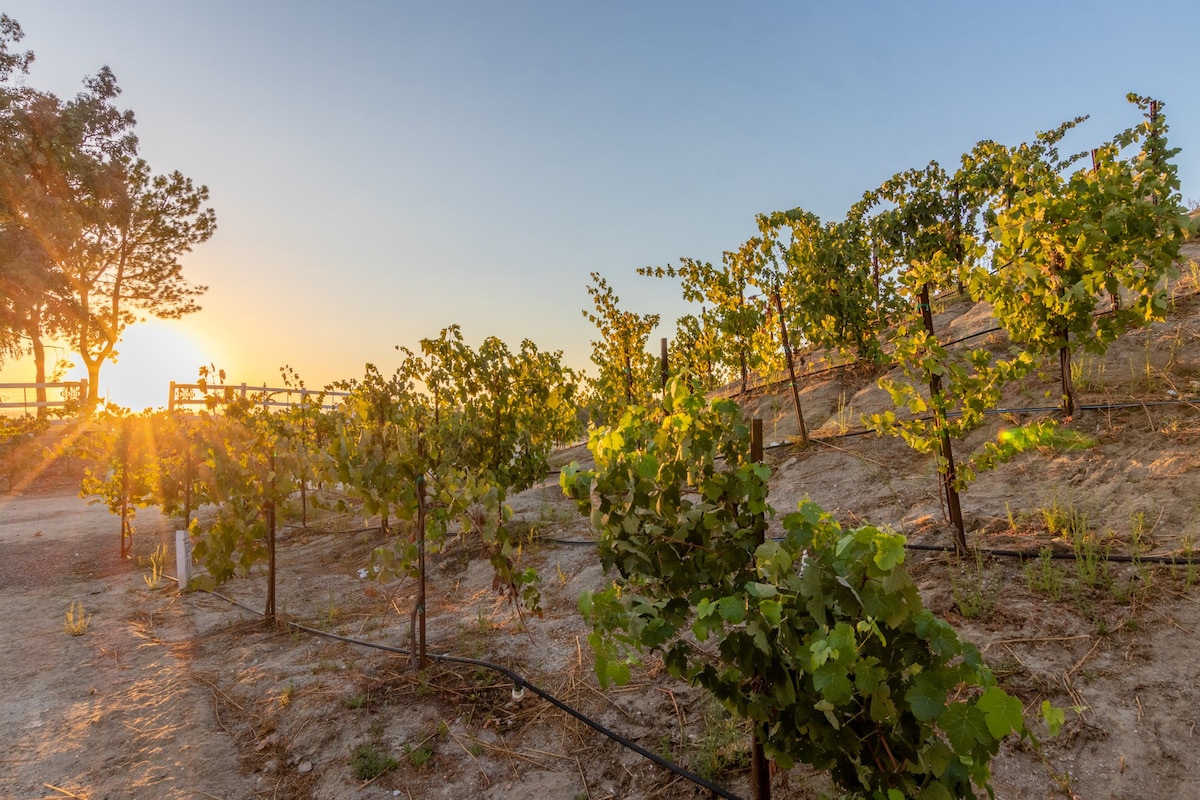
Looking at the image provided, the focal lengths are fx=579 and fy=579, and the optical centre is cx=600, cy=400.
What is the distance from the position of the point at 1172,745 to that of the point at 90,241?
103ft

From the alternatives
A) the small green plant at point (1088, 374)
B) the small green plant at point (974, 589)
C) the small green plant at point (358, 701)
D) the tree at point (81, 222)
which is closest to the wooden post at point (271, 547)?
the small green plant at point (358, 701)

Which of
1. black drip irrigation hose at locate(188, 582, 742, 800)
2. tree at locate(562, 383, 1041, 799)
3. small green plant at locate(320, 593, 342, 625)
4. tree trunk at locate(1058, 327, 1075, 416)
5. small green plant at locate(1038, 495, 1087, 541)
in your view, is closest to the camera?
tree at locate(562, 383, 1041, 799)

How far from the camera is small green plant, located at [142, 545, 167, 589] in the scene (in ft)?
22.0

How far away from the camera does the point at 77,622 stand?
541 cm

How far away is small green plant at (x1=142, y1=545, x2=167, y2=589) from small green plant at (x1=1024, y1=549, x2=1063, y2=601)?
8498mm

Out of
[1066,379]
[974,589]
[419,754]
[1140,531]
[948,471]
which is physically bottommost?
[419,754]

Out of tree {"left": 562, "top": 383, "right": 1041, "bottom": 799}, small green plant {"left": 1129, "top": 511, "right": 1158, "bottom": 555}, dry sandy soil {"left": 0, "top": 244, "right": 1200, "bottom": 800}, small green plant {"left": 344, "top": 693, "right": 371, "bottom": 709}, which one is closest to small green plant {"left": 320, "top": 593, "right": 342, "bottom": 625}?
dry sandy soil {"left": 0, "top": 244, "right": 1200, "bottom": 800}

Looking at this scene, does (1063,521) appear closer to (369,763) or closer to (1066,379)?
(1066,379)

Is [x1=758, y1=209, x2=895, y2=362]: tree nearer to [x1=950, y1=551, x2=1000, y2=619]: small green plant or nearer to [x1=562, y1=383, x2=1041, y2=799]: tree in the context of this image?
[x1=950, y1=551, x2=1000, y2=619]: small green plant

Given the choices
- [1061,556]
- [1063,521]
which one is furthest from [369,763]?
[1063,521]

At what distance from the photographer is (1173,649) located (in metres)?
3.04

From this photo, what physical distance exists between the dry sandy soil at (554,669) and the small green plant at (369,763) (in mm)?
34

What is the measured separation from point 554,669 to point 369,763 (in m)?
1.30

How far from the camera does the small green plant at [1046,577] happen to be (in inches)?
143
